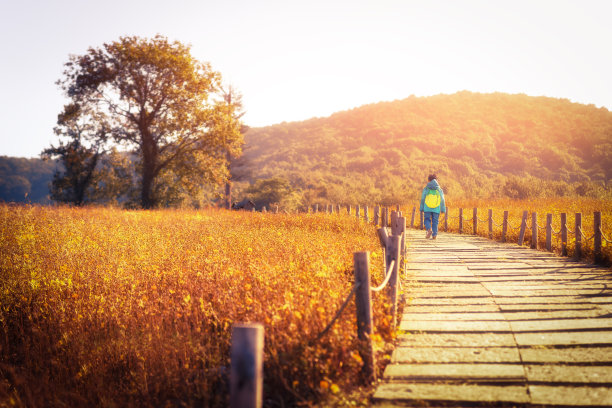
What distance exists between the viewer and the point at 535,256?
31.2 ft

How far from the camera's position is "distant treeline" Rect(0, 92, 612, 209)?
126 ft

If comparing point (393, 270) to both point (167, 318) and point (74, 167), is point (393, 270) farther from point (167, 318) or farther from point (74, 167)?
point (74, 167)

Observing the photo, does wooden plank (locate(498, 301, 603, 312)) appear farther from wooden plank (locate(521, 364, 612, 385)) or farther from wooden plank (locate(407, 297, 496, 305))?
wooden plank (locate(521, 364, 612, 385))

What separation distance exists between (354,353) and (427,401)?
0.68 meters

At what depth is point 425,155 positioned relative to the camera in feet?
201

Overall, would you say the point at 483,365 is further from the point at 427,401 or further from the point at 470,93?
the point at 470,93

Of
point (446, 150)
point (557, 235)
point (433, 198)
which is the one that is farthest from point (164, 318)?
point (446, 150)

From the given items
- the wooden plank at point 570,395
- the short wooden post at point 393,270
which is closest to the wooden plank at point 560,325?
the wooden plank at point 570,395

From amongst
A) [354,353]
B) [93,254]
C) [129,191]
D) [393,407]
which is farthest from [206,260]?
[129,191]

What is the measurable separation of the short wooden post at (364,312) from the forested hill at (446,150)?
31687 millimetres

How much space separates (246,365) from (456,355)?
2.58 meters

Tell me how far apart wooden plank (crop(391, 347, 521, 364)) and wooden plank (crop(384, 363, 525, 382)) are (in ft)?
0.31

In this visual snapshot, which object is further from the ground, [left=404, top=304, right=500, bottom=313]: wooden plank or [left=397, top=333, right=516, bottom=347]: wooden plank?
[left=404, top=304, right=500, bottom=313]: wooden plank

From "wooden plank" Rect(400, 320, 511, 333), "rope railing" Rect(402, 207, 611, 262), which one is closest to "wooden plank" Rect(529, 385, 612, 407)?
"wooden plank" Rect(400, 320, 511, 333)
